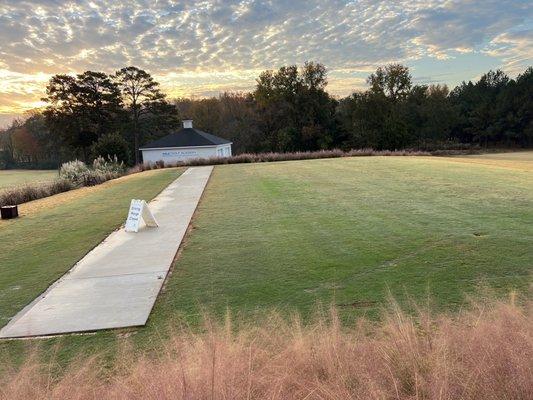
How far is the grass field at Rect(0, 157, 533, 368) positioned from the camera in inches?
166

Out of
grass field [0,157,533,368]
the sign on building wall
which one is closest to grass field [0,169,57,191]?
the sign on building wall

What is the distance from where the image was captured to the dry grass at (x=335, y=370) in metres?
2.28

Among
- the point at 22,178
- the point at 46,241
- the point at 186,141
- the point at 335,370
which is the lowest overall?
the point at 22,178

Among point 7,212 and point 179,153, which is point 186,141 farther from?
point 7,212

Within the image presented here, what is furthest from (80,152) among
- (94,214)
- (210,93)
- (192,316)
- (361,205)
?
(192,316)

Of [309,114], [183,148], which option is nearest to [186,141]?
[183,148]

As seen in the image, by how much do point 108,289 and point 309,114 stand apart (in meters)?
50.1

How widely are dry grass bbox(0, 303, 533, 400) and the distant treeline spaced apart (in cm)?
4905

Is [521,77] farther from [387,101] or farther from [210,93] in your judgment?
[210,93]

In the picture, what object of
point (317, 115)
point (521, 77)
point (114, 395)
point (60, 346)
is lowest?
point (60, 346)

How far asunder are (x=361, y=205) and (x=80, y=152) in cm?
5328

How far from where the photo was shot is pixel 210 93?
76188 millimetres

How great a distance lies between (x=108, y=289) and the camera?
16.4 feet

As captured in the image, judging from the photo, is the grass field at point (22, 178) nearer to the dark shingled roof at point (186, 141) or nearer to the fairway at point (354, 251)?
the dark shingled roof at point (186, 141)
